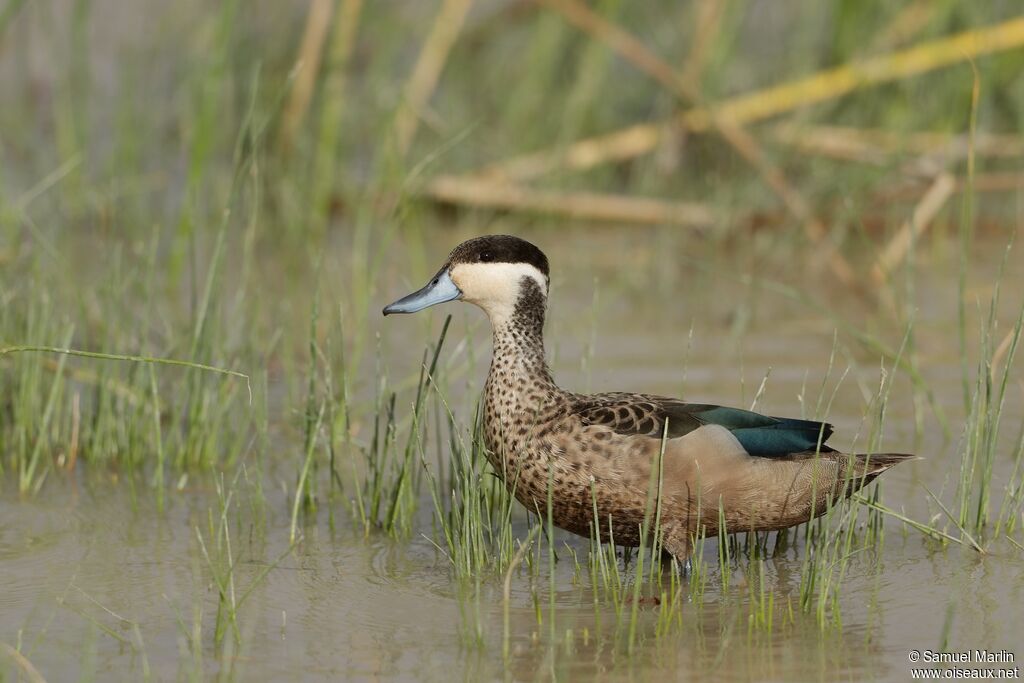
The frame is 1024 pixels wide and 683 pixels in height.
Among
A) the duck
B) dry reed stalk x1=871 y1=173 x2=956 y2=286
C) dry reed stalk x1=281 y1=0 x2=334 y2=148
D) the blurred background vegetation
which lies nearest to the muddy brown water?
the duck

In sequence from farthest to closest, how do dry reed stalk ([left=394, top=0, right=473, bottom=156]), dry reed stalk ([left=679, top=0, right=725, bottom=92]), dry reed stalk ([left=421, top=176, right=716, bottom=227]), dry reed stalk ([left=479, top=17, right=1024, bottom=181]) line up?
1. dry reed stalk ([left=394, top=0, right=473, bottom=156])
2. dry reed stalk ([left=679, top=0, right=725, bottom=92])
3. dry reed stalk ([left=421, top=176, right=716, bottom=227])
4. dry reed stalk ([left=479, top=17, right=1024, bottom=181])

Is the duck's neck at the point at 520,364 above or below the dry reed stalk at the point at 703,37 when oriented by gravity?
below

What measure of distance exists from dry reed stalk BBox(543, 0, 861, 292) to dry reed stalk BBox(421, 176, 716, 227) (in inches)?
26.4

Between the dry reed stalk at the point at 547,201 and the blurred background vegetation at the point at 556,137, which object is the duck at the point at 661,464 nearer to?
the blurred background vegetation at the point at 556,137

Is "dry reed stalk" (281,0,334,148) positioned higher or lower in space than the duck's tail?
higher

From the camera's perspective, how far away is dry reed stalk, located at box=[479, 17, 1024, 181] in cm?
908

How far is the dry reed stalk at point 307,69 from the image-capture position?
31.9ft

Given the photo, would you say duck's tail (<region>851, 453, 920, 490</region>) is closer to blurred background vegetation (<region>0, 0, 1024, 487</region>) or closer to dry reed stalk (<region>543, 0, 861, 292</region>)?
blurred background vegetation (<region>0, 0, 1024, 487</region>)

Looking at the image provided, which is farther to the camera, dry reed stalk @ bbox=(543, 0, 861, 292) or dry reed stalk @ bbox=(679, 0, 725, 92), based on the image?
dry reed stalk @ bbox=(679, 0, 725, 92)

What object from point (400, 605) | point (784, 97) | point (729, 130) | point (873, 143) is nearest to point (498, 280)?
point (400, 605)

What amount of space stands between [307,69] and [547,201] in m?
1.73

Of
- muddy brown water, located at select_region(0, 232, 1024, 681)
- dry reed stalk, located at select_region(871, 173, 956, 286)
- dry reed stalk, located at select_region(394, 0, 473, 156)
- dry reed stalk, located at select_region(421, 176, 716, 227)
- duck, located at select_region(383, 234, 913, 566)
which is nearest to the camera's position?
muddy brown water, located at select_region(0, 232, 1024, 681)

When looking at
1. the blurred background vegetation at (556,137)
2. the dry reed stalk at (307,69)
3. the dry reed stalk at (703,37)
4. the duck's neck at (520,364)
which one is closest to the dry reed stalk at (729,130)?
the blurred background vegetation at (556,137)

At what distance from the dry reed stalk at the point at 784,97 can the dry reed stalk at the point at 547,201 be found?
0.38 feet
